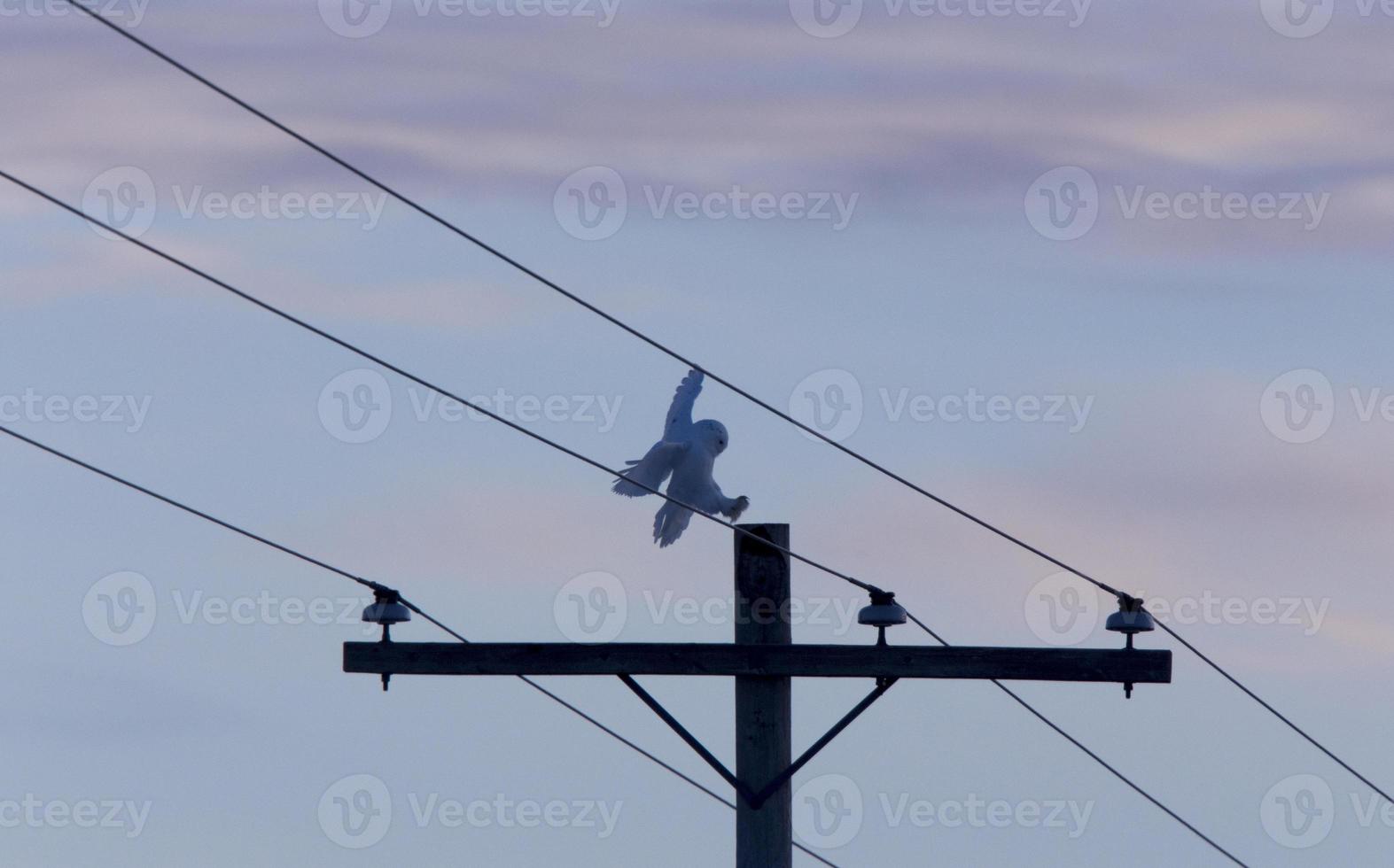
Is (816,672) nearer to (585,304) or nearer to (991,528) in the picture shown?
(991,528)

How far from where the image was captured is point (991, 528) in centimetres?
1138

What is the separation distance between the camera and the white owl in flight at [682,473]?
1245cm

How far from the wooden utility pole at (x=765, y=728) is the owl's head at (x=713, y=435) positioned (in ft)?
4.27

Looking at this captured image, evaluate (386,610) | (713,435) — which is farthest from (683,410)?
(386,610)

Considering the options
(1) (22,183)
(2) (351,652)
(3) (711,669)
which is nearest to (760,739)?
(3) (711,669)

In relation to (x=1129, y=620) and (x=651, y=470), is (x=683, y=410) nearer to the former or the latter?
(x=651, y=470)

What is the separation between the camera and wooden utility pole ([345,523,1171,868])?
11352 millimetres

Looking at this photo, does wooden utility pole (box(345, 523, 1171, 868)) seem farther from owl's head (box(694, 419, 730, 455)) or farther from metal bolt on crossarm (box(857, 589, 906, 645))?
owl's head (box(694, 419, 730, 455))

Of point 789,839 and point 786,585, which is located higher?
point 786,585

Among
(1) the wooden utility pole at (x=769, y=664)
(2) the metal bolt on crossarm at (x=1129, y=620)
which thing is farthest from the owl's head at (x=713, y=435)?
(2) the metal bolt on crossarm at (x=1129, y=620)

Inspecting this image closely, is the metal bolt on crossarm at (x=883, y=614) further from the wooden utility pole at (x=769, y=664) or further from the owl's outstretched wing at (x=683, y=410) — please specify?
the owl's outstretched wing at (x=683, y=410)

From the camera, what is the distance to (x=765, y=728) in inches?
Answer: 455

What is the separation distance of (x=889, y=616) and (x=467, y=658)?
2037mm

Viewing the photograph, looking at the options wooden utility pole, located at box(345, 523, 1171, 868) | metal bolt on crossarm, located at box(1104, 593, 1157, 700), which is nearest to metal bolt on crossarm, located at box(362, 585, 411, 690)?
wooden utility pole, located at box(345, 523, 1171, 868)
